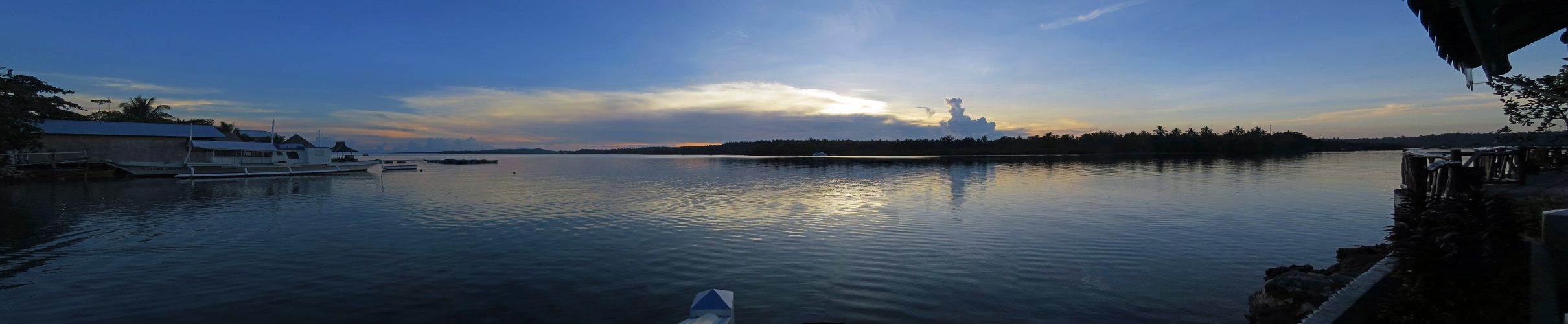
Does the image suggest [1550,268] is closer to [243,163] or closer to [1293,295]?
[1293,295]

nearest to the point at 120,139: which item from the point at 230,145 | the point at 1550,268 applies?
the point at 230,145

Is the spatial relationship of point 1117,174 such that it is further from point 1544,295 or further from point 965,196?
point 1544,295

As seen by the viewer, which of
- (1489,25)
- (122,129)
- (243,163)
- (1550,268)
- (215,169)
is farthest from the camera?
(243,163)

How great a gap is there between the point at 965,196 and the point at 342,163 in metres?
54.2

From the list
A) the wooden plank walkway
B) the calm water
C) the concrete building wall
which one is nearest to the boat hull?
the concrete building wall

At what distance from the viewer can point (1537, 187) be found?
8.28 m

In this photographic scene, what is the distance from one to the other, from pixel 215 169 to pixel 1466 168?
62014 mm

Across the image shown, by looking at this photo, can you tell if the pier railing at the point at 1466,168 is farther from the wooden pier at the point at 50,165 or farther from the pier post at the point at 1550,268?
the wooden pier at the point at 50,165

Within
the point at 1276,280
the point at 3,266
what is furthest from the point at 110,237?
the point at 1276,280

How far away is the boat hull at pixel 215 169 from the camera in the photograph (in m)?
40.0

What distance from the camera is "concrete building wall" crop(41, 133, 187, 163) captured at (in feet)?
130

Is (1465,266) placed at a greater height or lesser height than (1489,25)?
lesser

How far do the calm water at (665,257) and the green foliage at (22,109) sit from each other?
1843cm

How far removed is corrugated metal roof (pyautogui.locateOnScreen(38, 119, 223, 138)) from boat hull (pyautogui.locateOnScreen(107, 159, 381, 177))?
8.64 ft
